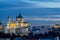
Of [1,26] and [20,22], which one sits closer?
[1,26]

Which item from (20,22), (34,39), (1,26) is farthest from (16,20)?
(34,39)

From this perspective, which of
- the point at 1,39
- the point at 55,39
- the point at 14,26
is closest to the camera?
the point at 1,39

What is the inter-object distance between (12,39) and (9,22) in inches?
350

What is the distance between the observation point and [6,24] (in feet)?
58.2

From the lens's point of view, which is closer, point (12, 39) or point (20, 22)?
point (12, 39)

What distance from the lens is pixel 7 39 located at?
935 cm

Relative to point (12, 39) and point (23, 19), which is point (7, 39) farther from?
point (23, 19)

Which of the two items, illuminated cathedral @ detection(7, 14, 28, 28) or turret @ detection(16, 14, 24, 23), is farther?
turret @ detection(16, 14, 24, 23)

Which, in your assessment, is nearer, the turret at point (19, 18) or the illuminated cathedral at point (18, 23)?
the illuminated cathedral at point (18, 23)

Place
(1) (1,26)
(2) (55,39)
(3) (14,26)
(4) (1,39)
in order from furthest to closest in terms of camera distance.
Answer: (3) (14,26) < (1) (1,26) < (2) (55,39) < (4) (1,39)

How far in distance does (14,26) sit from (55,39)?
841 centimetres

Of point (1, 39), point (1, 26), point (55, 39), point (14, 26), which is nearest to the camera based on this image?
point (1, 39)

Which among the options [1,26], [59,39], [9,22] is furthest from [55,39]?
[9,22]

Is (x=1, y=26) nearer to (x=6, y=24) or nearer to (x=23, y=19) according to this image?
(x=6, y=24)
